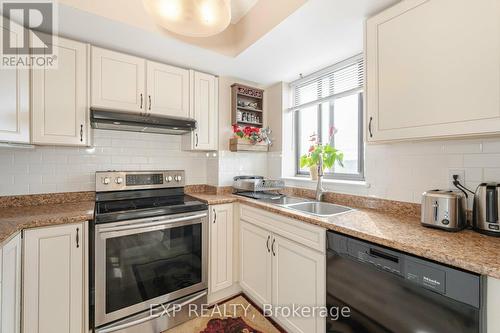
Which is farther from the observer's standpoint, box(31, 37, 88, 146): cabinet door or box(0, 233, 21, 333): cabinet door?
box(31, 37, 88, 146): cabinet door

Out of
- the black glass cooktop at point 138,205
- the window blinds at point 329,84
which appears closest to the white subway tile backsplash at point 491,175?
the window blinds at point 329,84

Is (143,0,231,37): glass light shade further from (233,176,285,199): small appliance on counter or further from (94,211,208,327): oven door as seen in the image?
(233,176,285,199): small appliance on counter

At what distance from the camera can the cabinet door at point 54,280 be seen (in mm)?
1352

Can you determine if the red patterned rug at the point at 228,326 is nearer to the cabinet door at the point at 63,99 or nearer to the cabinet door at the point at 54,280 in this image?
the cabinet door at the point at 54,280

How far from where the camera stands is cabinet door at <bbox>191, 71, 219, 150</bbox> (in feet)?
7.71

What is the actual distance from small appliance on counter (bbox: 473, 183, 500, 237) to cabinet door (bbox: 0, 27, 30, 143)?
275 cm

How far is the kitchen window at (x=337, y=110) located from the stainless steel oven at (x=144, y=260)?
56.7 inches

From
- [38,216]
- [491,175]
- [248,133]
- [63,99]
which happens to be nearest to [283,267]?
[491,175]

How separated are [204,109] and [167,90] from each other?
41 cm

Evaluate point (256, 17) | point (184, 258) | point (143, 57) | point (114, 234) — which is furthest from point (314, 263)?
point (143, 57)

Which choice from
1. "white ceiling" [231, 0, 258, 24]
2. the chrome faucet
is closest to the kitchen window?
the chrome faucet

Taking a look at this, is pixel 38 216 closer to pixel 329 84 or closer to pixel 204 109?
pixel 204 109

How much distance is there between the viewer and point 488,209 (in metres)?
1.09

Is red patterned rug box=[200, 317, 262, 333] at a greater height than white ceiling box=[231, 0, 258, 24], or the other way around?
white ceiling box=[231, 0, 258, 24]
